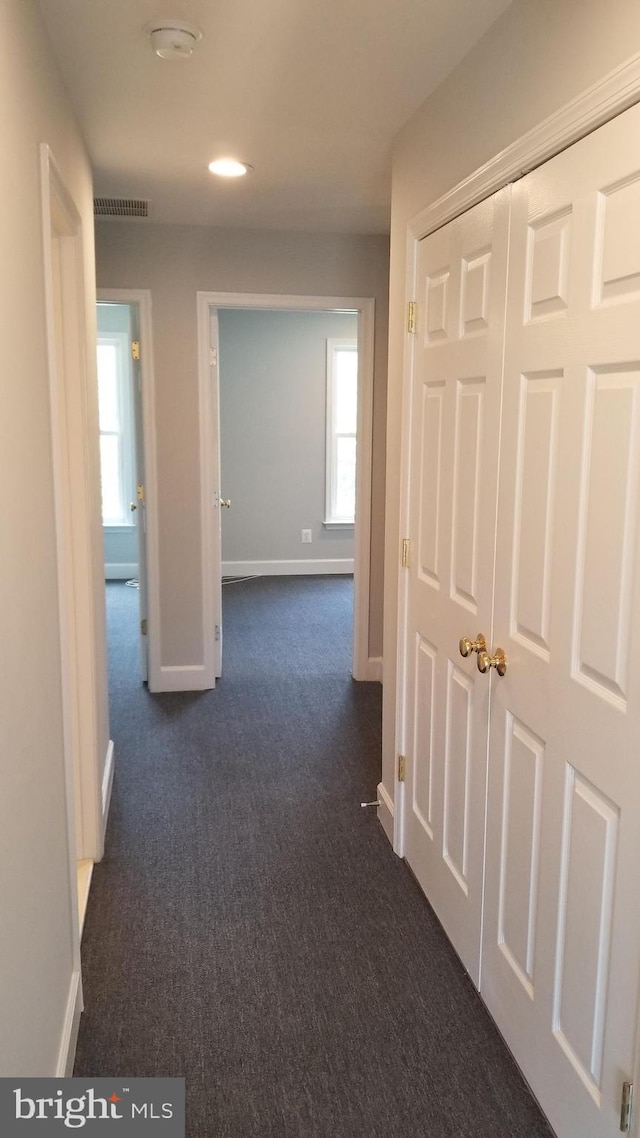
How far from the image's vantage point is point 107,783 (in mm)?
3297

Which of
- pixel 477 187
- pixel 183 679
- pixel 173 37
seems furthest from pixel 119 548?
pixel 477 187

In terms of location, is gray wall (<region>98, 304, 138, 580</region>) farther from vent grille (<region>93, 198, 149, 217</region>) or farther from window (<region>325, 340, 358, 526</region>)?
vent grille (<region>93, 198, 149, 217</region>)

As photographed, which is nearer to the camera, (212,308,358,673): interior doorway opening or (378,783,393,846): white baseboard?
(378,783,393,846): white baseboard

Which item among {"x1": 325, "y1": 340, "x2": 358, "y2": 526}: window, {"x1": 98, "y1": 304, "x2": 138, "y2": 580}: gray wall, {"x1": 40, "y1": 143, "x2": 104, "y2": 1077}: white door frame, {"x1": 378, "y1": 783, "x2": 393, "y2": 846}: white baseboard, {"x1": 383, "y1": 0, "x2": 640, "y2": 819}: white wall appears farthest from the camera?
{"x1": 98, "y1": 304, "x2": 138, "y2": 580}: gray wall

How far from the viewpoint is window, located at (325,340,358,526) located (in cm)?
749

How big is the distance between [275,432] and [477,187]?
5478 millimetres

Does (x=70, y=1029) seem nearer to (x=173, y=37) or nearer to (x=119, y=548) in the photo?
(x=173, y=37)

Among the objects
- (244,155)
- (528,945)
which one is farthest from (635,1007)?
(244,155)

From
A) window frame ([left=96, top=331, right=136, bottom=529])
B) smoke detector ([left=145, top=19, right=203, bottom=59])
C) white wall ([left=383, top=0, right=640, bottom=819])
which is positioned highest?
smoke detector ([left=145, top=19, right=203, bottom=59])

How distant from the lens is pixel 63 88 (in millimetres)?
2355

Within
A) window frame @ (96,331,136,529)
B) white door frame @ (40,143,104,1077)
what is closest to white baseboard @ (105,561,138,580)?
window frame @ (96,331,136,529)

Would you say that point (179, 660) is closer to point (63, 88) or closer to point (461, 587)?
point (461, 587)

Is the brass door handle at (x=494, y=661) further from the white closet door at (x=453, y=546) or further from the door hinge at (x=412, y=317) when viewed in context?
the door hinge at (x=412, y=317)

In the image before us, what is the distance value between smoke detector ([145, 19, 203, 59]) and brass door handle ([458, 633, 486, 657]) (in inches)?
64.1
